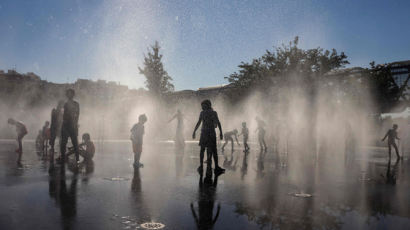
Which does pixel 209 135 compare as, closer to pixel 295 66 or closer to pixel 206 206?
pixel 206 206

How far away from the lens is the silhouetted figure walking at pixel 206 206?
4.16 m

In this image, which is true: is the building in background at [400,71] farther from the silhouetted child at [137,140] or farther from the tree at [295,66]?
the silhouetted child at [137,140]

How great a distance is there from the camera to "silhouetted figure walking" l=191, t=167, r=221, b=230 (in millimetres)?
4156

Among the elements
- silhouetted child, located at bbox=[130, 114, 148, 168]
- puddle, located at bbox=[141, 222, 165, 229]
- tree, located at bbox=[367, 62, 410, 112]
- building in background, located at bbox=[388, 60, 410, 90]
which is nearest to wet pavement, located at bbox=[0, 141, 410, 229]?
puddle, located at bbox=[141, 222, 165, 229]

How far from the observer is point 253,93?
34000 mm

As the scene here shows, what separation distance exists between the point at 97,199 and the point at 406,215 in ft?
14.3

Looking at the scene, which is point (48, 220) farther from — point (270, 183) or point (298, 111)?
point (298, 111)

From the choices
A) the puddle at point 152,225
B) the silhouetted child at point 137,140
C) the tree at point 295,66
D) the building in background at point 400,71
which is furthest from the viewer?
the building in background at point 400,71

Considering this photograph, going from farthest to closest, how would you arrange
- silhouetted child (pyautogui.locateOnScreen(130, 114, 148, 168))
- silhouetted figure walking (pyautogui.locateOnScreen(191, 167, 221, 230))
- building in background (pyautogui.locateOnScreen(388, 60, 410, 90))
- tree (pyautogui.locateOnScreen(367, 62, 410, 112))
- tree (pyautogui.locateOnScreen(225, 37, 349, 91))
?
building in background (pyautogui.locateOnScreen(388, 60, 410, 90)), tree (pyautogui.locateOnScreen(367, 62, 410, 112)), tree (pyautogui.locateOnScreen(225, 37, 349, 91)), silhouetted child (pyautogui.locateOnScreen(130, 114, 148, 168)), silhouetted figure walking (pyautogui.locateOnScreen(191, 167, 221, 230))

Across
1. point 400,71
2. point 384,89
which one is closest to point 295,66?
point 384,89

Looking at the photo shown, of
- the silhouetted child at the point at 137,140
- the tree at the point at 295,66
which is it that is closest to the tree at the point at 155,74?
the tree at the point at 295,66

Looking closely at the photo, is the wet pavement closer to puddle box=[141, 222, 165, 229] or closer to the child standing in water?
puddle box=[141, 222, 165, 229]

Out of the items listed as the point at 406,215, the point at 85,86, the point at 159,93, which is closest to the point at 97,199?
the point at 406,215

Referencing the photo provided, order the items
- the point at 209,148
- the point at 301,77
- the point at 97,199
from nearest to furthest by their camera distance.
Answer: the point at 97,199 < the point at 209,148 < the point at 301,77
